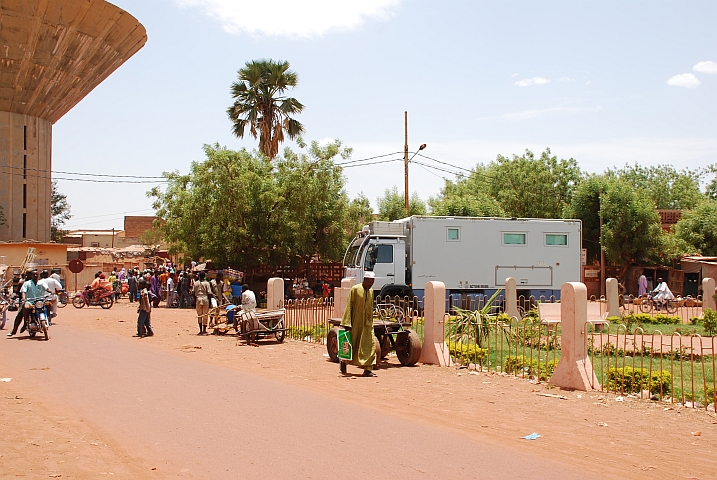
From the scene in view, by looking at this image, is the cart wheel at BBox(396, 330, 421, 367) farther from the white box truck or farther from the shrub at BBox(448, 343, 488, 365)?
the white box truck

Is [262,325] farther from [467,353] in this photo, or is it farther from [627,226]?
[627,226]

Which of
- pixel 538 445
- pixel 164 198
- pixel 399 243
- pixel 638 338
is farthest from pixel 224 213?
pixel 538 445

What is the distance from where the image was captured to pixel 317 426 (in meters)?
6.77

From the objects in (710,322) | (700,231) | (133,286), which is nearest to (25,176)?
(133,286)

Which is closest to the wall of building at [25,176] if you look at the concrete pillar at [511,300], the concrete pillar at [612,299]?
the concrete pillar at [511,300]

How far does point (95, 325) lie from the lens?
19.2 meters

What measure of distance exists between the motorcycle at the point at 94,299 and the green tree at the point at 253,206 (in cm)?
423

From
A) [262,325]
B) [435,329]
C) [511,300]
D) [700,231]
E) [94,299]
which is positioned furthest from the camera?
[700,231]

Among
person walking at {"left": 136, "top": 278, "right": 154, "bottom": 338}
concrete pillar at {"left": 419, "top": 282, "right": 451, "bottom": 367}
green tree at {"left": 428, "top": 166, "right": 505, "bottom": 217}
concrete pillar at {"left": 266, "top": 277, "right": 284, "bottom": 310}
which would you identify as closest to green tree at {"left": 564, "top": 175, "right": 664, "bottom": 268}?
green tree at {"left": 428, "top": 166, "right": 505, "bottom": 217}

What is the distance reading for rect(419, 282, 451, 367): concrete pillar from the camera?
37.5 ft

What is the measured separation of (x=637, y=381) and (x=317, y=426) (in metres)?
4.72

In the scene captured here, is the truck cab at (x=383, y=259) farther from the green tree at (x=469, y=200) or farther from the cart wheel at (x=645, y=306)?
the green tree at (x=469, y=200)

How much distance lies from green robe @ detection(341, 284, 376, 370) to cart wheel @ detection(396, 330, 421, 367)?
3.35 ft

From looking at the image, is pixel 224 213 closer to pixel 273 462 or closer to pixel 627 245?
pixel 627 245
